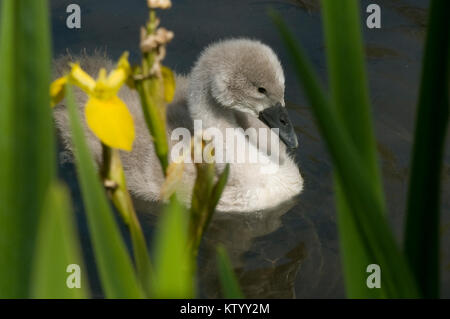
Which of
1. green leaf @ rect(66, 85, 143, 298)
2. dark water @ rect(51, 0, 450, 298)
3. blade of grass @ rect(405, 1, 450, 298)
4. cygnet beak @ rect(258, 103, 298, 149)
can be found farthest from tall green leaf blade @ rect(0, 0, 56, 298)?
cygnet beak @ rect(258, 103, 298, 149)

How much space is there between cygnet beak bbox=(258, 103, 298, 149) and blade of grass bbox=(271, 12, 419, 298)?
2.01 meters

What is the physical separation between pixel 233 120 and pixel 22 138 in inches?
87.9

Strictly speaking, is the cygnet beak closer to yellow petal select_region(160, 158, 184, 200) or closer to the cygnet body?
the cygnet body

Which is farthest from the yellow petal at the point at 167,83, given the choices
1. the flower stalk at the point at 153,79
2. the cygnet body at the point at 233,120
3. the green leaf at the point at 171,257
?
the cygnet body at the point at 233,120

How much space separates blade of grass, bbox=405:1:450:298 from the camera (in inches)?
37.4

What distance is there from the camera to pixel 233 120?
3.16 meters

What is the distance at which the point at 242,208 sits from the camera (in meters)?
2.99

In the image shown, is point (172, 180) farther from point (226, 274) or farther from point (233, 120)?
point (233, 120)

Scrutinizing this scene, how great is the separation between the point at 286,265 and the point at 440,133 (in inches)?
71.8

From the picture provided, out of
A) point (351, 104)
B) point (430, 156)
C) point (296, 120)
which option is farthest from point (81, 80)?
point (296, 120)

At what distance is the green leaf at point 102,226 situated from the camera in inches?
36.7

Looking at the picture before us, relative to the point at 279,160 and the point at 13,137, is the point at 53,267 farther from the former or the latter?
the point at 279,160
